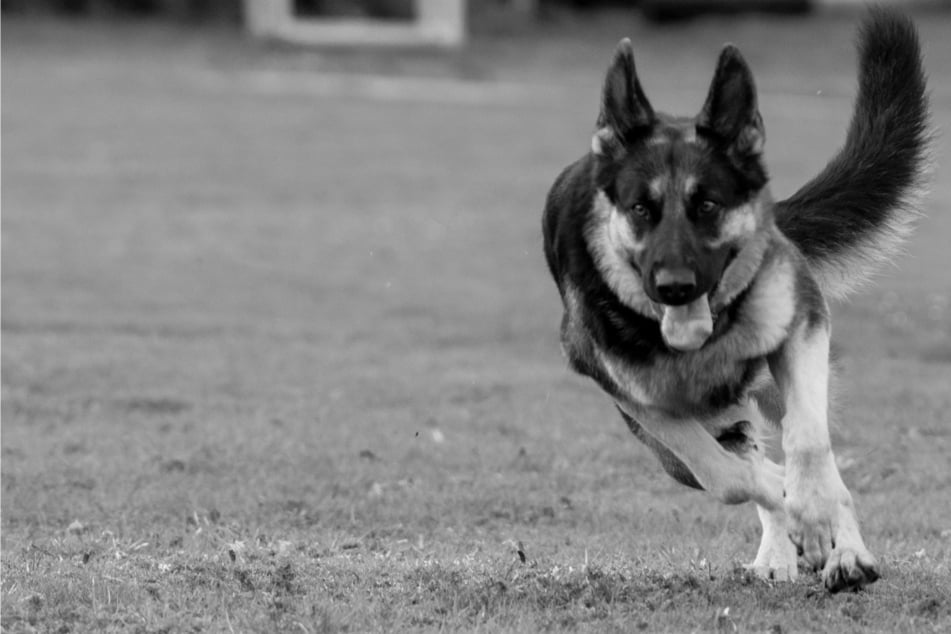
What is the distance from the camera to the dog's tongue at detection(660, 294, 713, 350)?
237 inches

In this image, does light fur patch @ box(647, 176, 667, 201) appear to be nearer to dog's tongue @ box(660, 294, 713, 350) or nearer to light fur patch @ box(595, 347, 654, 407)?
dog's tongue @ box(660, 294, 713, 350)

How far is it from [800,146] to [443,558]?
868 inches

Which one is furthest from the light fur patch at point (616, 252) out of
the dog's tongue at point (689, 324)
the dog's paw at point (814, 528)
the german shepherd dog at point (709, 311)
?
the dog's paw at point (814, 528)

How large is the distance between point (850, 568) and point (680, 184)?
1.56 meters

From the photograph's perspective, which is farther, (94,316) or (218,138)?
(218,138)

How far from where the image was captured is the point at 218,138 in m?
28.2

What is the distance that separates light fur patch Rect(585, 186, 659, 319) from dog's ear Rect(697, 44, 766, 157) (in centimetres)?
50

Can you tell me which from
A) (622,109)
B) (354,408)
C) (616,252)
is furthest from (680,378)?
(354,408)

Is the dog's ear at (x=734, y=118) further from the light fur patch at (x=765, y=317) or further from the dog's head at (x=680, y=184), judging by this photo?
the light fur patch at (x=765, y=317)

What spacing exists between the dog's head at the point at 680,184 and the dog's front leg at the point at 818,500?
1.56 feet

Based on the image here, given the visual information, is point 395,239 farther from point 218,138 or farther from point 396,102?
point 396,102

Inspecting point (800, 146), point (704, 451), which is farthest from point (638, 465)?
point (800, 146)

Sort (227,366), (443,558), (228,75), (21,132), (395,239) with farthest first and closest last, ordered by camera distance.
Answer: (228,75)
(21,132)
(395,239)
(227,366)
(443,558)

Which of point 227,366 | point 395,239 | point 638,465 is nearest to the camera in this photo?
point 638,465
